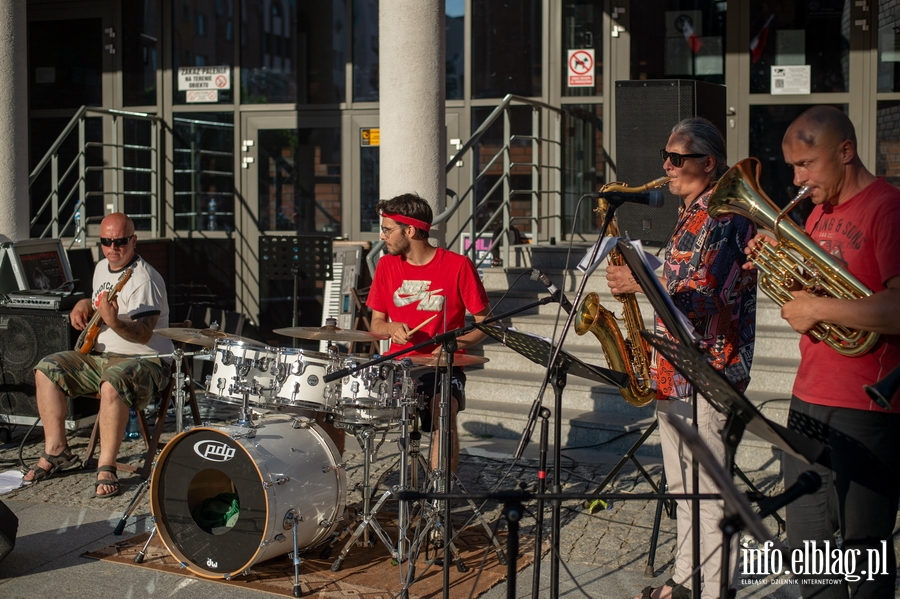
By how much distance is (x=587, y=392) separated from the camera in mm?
7109

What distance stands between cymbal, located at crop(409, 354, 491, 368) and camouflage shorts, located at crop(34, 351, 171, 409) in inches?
88.5

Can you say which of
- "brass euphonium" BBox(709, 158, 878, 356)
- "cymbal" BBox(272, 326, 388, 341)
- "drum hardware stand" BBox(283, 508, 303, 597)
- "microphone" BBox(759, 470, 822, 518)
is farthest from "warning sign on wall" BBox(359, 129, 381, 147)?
"microphone" BBox(759, 470, 822, 518)

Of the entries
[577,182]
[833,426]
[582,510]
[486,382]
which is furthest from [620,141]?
[833,426]

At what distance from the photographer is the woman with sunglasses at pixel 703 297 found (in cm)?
361

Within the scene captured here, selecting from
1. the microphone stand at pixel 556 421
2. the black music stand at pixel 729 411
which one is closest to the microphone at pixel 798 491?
the black music stand at pixel 729 411

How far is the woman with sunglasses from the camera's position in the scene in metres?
3.61

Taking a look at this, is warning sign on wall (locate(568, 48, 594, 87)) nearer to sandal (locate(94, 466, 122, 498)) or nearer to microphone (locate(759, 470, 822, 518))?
sandal (locate(94, 466, 122, 498))

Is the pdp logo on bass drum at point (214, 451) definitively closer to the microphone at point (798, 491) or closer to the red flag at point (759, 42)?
the microphone at point (798, 491)

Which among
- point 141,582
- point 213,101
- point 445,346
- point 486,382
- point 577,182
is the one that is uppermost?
point 213,101

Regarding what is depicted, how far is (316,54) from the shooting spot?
10.5m

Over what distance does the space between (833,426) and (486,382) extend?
14.7 ft

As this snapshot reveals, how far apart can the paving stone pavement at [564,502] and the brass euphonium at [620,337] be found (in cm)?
65

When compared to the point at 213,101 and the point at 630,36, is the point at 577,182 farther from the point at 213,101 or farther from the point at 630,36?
the point at 213,101

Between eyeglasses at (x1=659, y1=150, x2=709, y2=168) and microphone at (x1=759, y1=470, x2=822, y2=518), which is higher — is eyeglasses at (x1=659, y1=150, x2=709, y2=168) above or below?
above
